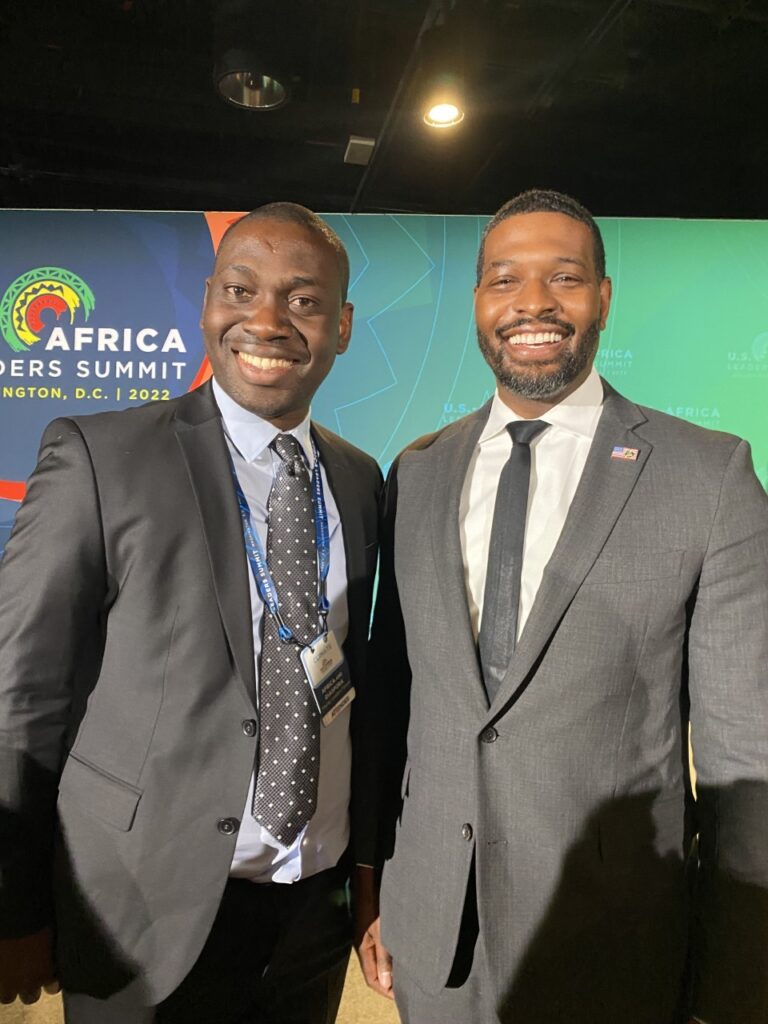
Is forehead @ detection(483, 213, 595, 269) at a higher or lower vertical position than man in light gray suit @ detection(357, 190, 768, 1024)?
higher

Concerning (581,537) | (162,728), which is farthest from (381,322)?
(162,728)

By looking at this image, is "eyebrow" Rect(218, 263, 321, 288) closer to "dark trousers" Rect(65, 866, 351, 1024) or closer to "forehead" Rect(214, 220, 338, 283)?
"forehead" Rect(214, 220, 338, 283)

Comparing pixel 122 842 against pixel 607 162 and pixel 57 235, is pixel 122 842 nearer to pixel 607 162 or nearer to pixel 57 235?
pixel 57 235

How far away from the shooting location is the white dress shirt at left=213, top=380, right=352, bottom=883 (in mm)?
1384

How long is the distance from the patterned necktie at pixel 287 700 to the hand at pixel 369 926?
1.15 ft

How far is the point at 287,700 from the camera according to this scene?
1359 millimetres

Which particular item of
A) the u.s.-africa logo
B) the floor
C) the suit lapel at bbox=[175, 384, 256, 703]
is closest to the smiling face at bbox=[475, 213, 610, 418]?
the suit lapel at bbox=[175, 384, 256, 703]

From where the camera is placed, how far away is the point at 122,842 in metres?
1.30

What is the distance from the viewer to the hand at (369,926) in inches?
62.4

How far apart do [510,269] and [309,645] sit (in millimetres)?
993

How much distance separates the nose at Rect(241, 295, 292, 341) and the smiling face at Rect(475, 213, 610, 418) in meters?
0.49

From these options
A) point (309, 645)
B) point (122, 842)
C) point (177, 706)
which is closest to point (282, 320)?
point (309, 645)

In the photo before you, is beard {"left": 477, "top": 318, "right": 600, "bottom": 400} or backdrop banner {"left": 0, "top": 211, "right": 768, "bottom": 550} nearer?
beard {"left": 477, "top": 318, "right": 600, "bottom": 400}

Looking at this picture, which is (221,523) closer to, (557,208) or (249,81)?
(557,208)
